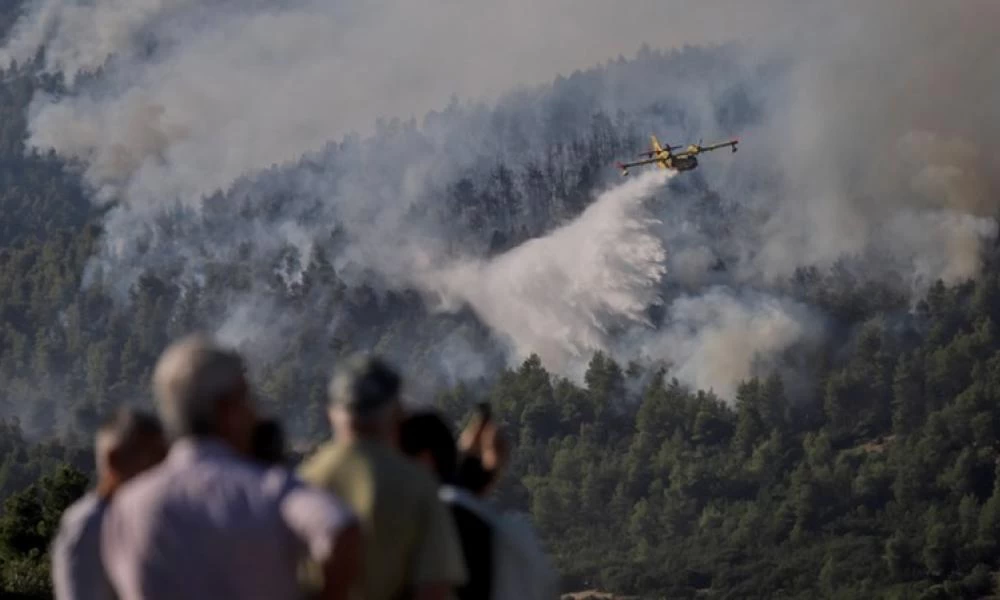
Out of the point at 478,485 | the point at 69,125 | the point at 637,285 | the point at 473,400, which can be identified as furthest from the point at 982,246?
the point at 478,485

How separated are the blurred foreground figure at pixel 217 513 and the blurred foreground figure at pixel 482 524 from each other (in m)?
1.92

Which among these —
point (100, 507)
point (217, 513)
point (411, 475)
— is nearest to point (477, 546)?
point (411, 475)

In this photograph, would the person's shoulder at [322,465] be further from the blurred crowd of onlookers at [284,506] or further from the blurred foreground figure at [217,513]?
the blurred foreground figure at [217,513]

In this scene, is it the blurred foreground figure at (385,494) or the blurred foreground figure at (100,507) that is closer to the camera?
the blurred foreground figure at (385,494)

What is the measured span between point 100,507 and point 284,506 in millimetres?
1786

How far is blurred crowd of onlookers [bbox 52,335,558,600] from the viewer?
23.9 ft

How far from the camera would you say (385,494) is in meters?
8.22

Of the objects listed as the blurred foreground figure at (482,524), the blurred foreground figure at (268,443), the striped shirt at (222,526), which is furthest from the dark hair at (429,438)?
the striped shirt at (222,526)

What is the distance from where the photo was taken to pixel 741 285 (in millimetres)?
140500

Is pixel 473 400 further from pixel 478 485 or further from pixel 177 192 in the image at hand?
pixel 478 485

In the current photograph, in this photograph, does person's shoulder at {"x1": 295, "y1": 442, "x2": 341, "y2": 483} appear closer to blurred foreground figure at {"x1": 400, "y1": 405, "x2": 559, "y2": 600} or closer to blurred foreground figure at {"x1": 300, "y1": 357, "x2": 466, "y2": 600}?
blurred foreground figure at {"x1": 300, "y1": 357, "x2": 466, "y2": 600}

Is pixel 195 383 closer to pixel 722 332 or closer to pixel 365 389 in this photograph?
pixel 365 389

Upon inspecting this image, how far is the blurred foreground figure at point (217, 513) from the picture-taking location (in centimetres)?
719

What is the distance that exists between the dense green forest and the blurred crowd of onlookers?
Answer: 99.4m
